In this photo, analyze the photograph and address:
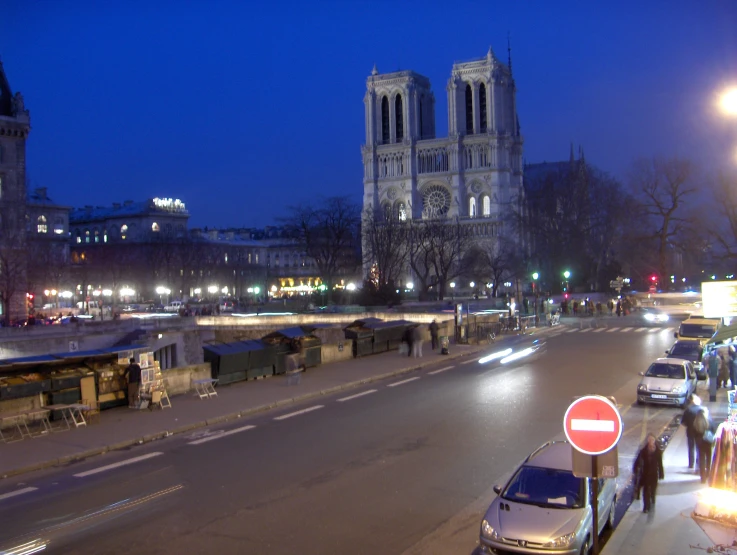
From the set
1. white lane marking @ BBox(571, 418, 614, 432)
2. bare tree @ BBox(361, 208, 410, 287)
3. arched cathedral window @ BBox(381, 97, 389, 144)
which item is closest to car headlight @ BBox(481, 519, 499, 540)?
white lane marking @ BBox(571, 418, 614, 432)

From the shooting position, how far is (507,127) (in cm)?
11662

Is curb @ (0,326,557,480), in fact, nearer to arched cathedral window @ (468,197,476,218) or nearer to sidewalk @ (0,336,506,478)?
sidewalk @ (0,336,506,478)

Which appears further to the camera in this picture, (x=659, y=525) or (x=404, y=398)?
(x=404, y=398)

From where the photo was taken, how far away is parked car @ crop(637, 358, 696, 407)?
1923 centimetres

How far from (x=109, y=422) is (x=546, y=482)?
12.1 meters

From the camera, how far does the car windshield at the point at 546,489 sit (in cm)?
911

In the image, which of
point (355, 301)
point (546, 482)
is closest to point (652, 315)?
point (355, 301)

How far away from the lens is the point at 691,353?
82.6ft

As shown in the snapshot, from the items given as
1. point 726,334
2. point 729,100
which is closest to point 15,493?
point 726,334

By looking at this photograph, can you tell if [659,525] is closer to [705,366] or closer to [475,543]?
[475,543]

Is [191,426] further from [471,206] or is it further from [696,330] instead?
[471,206]

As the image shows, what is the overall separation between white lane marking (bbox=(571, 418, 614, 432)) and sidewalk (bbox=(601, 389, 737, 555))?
262 centimetres

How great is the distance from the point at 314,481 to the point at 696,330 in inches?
976

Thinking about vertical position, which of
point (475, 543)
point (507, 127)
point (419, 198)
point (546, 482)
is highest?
point (507, 127)
